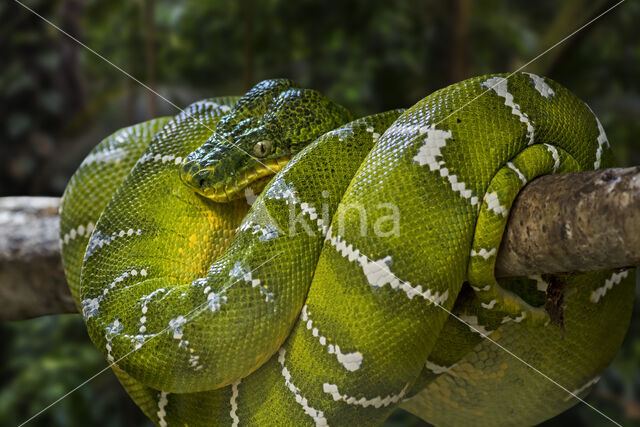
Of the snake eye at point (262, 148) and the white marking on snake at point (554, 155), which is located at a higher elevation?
the white marking on snake at point (554, 155)

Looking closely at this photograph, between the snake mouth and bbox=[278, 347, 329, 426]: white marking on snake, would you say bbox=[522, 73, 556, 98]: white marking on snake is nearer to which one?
the snake mouth

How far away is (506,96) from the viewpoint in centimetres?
128

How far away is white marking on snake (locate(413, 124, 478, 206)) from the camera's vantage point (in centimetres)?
117

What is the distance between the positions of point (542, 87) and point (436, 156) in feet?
1.29

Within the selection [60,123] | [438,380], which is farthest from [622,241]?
[60,123]

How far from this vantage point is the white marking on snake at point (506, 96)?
4.11 ft

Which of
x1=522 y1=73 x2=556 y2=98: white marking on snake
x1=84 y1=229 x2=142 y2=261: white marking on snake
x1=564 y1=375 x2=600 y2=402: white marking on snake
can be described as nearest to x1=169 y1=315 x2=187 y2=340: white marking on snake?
x1=84 y1=229 x2=142 y2=261: white marking on snake

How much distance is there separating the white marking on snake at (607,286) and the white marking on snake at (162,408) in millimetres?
1177

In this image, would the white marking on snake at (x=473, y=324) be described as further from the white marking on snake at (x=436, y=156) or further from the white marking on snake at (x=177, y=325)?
the white marking on snake at (x=177, y=325)

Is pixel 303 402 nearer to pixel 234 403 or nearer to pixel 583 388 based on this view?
pixel 234 403

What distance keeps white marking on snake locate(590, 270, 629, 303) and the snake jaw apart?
→ 93 cm

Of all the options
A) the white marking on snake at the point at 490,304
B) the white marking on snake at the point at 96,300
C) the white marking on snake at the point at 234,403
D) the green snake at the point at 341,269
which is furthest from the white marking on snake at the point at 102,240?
the white marking on snake at the point at 490,304

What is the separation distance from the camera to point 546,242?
110cm

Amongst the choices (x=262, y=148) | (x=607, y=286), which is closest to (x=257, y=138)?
(x=262, y=148)
